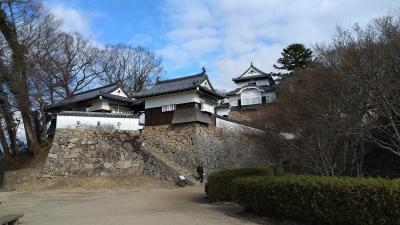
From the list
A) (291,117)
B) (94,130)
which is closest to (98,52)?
(94,130)

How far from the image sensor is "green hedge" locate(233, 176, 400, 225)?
7707mm

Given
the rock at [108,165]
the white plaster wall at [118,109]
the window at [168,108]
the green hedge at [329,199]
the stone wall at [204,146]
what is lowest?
the green hedge at [329,199]

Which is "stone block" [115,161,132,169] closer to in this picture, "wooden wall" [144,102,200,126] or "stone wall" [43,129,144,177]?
"stone wall" [43,129,144,177]

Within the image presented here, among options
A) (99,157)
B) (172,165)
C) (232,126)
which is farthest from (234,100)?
(99,157)

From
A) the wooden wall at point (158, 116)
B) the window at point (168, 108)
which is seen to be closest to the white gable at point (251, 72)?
the wooden wall at point (158, 116)

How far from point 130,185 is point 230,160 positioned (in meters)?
8.44

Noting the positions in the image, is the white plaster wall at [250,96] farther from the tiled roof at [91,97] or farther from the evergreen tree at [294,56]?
the tiled roof at [91,97]

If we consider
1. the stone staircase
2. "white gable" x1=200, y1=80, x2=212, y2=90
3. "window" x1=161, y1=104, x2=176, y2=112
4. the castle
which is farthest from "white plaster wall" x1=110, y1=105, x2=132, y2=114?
"white gable" x1=200, y1=80, x2=212, y2=90

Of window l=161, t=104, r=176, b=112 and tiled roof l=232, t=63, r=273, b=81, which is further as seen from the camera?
tiled roof l=232, t=63, r=273, b=81

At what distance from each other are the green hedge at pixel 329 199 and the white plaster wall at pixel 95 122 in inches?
667

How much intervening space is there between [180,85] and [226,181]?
14867mm

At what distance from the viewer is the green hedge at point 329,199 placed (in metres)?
7.71

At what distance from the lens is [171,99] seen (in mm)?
28344

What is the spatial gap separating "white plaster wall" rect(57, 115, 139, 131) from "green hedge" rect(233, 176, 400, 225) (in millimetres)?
16930
